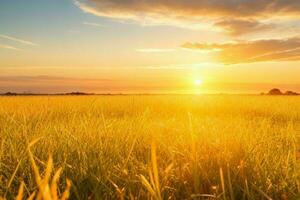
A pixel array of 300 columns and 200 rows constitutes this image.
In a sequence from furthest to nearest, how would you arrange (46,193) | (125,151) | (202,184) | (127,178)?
(125,151)
(202,184)
(127,178)
(46,193)

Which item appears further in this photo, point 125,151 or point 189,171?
point 125,151

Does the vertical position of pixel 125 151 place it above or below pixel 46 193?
below

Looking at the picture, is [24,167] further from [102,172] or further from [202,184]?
[202,184]

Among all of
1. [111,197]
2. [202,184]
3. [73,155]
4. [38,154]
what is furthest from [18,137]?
[202,184]

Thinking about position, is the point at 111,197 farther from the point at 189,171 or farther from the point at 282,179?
the point at 282,179

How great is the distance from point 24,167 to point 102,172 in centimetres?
60

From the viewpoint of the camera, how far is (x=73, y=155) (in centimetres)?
318

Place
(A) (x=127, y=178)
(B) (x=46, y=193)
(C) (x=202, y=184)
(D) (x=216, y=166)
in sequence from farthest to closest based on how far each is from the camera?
1. (D) (x=216, y=166)
2. (C) (x=202, y=184)
3. (A) (x=127, y=178)
4. (B) (x=46, y=193)

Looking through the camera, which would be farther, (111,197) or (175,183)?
(175,183)

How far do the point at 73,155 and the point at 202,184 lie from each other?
1.11m

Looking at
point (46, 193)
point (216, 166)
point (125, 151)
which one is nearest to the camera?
point (46, 193)

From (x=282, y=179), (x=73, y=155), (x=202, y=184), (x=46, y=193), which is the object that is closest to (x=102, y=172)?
(x=73, y=155)

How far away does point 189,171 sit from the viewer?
114 inches

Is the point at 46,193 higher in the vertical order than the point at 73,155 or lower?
higher
